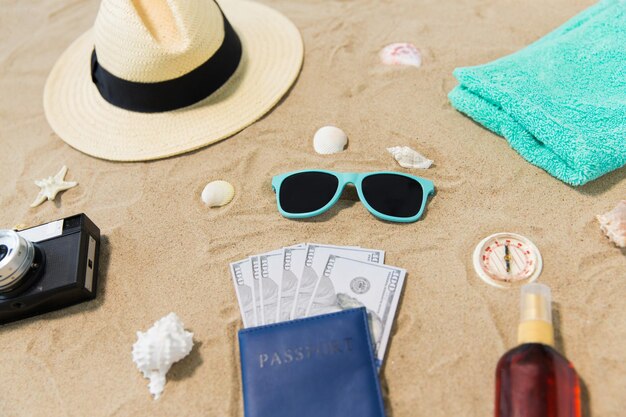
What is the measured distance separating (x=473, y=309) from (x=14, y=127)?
192cm

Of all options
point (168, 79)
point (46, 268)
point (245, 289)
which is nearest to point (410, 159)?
point (245, 289)

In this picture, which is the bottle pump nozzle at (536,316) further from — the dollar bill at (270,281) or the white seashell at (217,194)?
the white seashell at (217,194)

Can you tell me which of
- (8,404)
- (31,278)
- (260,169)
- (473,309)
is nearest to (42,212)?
(31,278)

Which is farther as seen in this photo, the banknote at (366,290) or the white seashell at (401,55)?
the white seashell at (401,55)

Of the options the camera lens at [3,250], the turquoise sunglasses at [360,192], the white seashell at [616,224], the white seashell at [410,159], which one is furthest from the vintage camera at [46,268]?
the white seashell at [616,224]

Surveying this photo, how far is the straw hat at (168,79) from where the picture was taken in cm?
167

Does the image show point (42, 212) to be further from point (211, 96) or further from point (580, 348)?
point (580, 348)

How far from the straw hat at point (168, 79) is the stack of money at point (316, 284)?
575 mm

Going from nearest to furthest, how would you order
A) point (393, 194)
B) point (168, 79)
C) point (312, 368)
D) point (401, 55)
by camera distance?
1. point (312, 368)
2. point (393, 194)
3. point (168, 79)
4. point (401, 55)

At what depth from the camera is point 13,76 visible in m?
2.33

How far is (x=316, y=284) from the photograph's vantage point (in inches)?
56.3

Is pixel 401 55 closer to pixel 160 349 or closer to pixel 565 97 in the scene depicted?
pixel 565 97

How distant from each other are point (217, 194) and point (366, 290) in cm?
59

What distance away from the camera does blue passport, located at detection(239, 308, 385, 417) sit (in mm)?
1210
